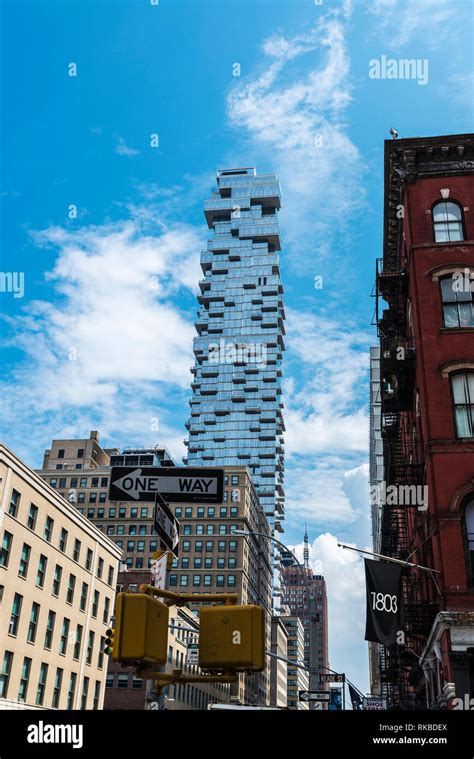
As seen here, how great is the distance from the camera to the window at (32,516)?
52.3 meters

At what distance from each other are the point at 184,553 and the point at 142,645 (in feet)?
444

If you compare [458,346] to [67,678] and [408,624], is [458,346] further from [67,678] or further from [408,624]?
[67,678]

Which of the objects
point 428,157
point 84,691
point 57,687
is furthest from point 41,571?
point 428,157

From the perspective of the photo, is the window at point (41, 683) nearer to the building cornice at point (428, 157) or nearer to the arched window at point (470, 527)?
the arched window at point (470, 527)

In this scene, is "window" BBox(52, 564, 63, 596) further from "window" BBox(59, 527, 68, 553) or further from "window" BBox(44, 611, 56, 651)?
"window" BBox(59, 527, 68, 553)

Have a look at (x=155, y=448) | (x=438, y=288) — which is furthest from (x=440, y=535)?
(x=155, y=448)

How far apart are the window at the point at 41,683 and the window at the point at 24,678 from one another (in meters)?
1.91

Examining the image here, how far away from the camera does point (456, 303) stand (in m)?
29.8

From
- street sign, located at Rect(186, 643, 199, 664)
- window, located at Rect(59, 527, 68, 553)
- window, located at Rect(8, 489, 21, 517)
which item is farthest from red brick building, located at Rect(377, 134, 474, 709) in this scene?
window, located at Rect(59, 527, 68, 553)

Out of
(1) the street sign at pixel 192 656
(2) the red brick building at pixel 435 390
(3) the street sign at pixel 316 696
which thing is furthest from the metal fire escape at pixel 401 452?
(1) the street sign at pixel 192 656

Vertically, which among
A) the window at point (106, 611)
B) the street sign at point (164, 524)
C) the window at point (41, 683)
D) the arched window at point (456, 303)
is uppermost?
the arched window at point (456, 303)

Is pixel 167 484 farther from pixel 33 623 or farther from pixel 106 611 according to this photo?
pixel 106 611

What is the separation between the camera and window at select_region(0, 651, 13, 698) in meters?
45.3

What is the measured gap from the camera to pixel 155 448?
165m
